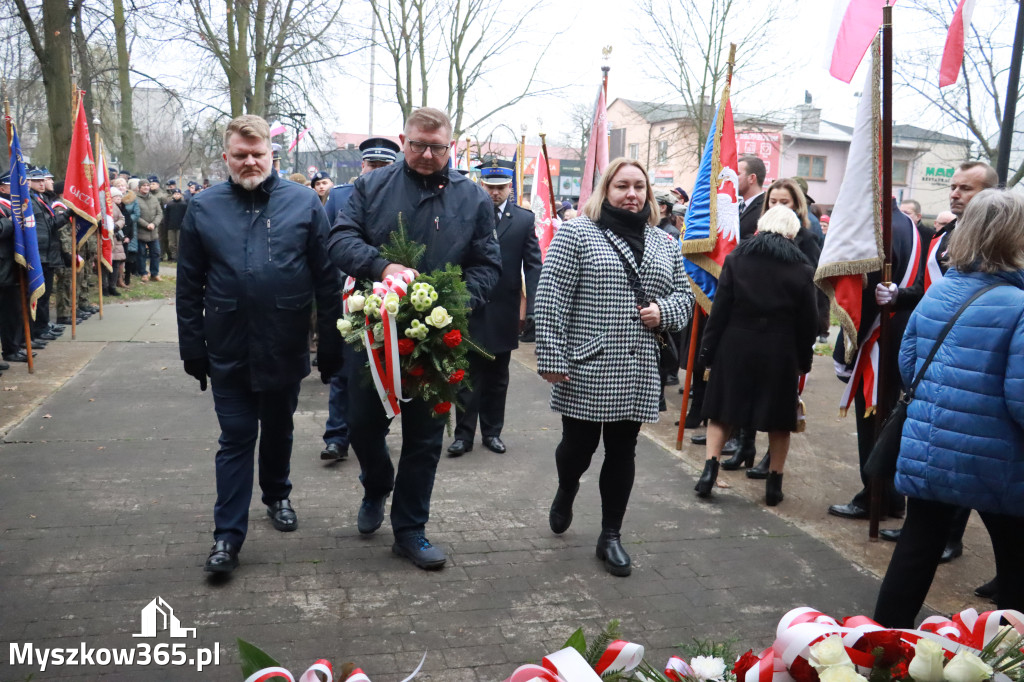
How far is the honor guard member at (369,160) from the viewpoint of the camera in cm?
683

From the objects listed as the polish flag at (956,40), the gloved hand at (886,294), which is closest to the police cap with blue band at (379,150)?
the gloved hand at (886,294)

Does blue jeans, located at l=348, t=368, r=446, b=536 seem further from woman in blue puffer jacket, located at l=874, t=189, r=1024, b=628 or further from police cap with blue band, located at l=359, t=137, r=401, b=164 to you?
police cap with blue band, located at l=359, t=137, r=401, b=164

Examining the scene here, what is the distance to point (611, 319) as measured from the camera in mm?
4512

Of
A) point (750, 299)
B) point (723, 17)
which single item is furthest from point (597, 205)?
point (723, 17)

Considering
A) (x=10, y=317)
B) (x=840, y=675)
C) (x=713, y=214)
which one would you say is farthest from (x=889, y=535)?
(x=10, y=317)

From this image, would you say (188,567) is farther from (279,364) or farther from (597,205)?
(597,205)

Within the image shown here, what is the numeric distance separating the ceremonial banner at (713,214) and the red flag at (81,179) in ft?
27.0

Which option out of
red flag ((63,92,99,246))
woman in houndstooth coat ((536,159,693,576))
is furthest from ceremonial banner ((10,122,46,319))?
woman in houndstooth coat ((536,159,693,576))

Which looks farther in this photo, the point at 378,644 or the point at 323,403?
the point at 323,403

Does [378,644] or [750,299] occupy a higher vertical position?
[750,299]

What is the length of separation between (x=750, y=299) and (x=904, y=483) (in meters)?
2.44

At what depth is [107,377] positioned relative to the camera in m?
9.26

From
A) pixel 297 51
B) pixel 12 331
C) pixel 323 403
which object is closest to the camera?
pixel 323 403

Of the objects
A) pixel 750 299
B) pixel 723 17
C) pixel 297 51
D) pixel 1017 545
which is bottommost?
pixel 1017 545
